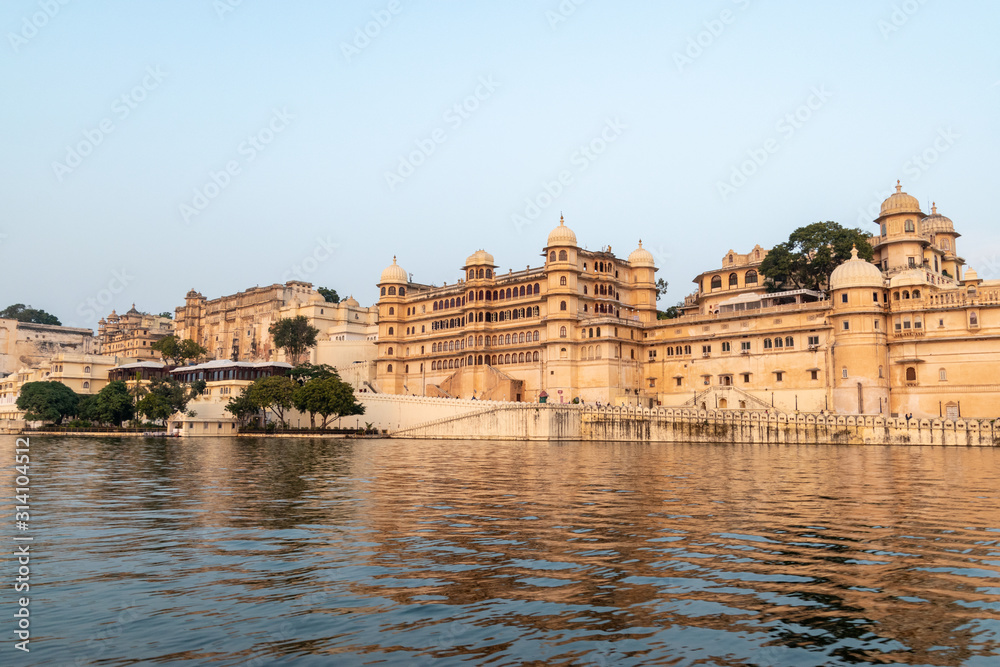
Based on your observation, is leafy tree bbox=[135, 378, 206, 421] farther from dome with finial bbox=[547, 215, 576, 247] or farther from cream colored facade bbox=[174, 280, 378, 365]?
dome with finial bbox=[547, 215, 576, 247]

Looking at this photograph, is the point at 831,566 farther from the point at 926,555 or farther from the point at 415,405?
the point at 415,405

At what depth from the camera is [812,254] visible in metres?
70.8

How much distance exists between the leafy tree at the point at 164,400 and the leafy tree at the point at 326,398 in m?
14.7

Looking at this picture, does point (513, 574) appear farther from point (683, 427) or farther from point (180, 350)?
point (180, 350)

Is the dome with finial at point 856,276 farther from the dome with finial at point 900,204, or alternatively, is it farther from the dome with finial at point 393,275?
the dome with finial at point 393,275

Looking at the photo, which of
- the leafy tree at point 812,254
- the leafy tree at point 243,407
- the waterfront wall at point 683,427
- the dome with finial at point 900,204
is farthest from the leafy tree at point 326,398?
the dome with finial at point 900,204

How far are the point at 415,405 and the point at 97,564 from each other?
53.9 meters

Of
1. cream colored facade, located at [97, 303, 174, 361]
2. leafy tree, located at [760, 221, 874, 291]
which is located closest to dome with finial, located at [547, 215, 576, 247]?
leafy tree, located at [760, 221, 874, 291]

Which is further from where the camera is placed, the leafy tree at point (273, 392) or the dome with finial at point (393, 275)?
the dome with finial at point (393, 275)

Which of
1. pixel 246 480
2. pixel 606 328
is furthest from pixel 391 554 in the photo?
pixel 606 328

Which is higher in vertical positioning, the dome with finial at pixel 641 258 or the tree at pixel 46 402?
the dome with finial at pixel 641 258

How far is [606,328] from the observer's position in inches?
2756

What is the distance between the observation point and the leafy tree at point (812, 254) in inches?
2689

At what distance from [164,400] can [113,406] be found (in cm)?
567
